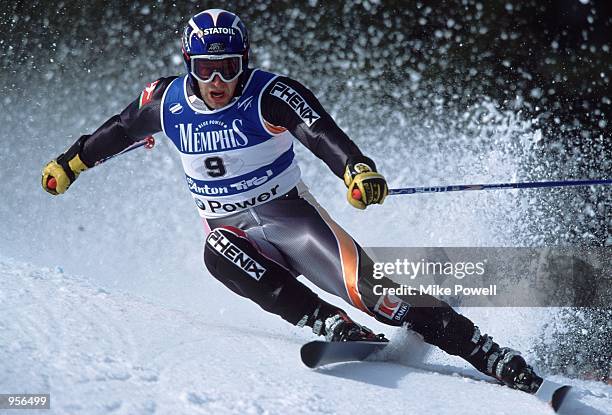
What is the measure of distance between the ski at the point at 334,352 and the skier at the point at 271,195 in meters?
0.12

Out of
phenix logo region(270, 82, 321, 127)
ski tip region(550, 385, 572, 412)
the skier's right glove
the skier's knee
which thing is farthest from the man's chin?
ski tip region(550, 385, 572, 412)

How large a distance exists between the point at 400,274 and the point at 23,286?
2.11 metres

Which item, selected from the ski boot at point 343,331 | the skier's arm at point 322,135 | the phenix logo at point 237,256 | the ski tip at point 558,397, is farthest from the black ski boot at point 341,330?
the ski tip at point 558,397

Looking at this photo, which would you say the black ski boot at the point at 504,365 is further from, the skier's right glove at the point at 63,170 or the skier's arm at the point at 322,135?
the skier's right glove at the point at 63,170

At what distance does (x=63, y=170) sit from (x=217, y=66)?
1197 millimetres

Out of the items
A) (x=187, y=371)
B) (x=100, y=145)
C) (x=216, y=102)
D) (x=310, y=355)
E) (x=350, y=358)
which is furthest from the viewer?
(x=100, y=145)

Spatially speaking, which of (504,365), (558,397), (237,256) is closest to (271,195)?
(237,256)

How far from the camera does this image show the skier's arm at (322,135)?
10.6 feet

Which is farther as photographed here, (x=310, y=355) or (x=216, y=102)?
(x=216, y=102)

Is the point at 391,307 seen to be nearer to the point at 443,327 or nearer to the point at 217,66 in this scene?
the point at 443,327

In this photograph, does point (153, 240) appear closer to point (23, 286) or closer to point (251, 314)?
point (251, 314)

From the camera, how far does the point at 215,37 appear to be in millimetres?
3570

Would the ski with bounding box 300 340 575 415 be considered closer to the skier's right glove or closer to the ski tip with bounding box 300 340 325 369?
the ski tip with bounding box 300 340 325 369

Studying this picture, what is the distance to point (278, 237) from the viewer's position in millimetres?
3818
